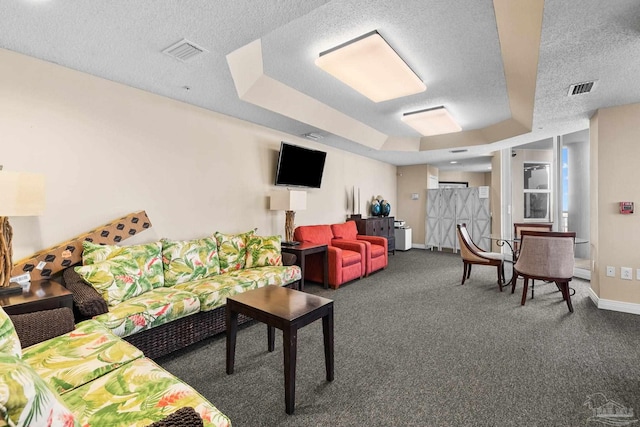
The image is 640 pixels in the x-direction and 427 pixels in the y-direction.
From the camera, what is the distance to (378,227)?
263 inches

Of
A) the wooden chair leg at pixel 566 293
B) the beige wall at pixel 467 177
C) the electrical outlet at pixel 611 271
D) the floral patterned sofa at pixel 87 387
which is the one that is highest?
the beige wall at pixel 467 177

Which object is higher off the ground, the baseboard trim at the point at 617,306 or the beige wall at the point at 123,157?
the beige wall at the point at 123,157

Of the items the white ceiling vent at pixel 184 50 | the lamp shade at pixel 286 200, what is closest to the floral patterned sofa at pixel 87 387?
the white ceiling vent at pixel 184 50

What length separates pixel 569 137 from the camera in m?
5.27

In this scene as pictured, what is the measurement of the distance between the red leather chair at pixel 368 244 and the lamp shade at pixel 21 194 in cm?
392

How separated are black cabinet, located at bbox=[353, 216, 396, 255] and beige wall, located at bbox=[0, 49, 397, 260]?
92.2 inches

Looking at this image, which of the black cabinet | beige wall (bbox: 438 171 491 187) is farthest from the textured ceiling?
beige wall (bbox: 438 171 491 187)

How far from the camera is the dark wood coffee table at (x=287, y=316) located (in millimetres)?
1714

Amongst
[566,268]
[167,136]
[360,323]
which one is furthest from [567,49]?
[167,136]

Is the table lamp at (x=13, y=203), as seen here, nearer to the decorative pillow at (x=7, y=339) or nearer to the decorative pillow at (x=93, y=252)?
the decorative pillow at (x=93, y=252)

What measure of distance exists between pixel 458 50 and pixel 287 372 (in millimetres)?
3126

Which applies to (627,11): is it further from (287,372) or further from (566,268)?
(287,372)

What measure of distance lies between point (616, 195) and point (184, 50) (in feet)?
16.3

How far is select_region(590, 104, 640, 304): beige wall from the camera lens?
11.0 feet
